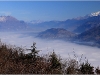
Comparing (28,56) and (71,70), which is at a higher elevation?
(28,56)

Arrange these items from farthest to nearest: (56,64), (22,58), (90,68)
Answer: (90,68) < (22,58) < (56,64)

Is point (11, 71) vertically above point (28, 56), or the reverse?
point (28, 56)

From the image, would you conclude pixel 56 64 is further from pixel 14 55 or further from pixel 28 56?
pixel 14 55

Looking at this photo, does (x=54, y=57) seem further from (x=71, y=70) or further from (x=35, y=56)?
(x=71, y=70)

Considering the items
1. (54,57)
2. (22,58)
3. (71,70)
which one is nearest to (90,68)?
(54,57)

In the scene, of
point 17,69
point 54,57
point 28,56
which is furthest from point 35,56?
point 17,69

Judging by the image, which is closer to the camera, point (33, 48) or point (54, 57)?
point (54, 57)

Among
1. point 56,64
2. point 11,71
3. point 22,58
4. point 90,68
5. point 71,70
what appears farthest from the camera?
point 90,68

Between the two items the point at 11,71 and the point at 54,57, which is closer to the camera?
the point at 11,71

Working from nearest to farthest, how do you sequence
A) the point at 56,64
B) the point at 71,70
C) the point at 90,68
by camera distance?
the point at 71,70 → the point at 56,64 → the point at 90,68
